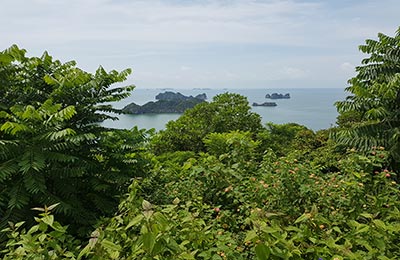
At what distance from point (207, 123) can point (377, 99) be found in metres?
6.03

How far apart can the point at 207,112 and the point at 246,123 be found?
4.80ft

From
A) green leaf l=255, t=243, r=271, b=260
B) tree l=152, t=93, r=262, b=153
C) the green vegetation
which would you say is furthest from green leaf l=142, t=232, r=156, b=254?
tree l=152, t=93, r=262, b=153

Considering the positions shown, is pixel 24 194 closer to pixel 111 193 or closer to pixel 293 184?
pixel 111 193

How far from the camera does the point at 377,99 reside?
254 inches

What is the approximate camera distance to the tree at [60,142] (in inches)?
122

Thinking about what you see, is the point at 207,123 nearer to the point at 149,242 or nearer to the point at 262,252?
the point at 262,252

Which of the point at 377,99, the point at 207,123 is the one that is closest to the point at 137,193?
the point at 377,99

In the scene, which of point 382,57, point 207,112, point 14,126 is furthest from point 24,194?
point 207,112

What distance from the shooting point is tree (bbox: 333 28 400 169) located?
6.00 metres

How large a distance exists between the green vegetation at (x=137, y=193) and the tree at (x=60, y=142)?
13mm

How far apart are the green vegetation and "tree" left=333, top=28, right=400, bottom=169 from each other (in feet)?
9.30

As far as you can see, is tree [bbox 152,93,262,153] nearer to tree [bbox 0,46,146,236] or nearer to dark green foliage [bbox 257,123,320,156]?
dark green foliage [bbox 257,123,320,156]

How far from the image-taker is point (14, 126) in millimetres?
2975

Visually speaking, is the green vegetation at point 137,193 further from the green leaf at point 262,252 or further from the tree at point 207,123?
the tree at point 207,123
